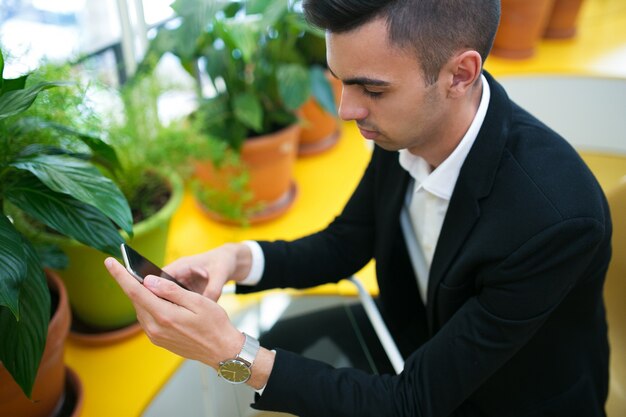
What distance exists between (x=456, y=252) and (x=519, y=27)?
178 cm

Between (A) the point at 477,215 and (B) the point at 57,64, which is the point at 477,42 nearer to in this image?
(A) the point at 477,215

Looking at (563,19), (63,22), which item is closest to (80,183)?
(63,22)

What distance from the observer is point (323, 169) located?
210 cm

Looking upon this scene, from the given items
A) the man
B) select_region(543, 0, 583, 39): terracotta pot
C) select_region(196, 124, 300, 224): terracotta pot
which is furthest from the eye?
select_region(543, 0, 583, 39): terracotta pot

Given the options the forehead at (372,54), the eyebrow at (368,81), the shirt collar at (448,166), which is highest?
the forehead at (372,54)

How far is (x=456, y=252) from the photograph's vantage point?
3.14 ft

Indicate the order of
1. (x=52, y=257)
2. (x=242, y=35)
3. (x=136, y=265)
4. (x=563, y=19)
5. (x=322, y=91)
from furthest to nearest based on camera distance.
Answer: (x=563, y=19), (x=322, y=91), (x=242, y=35), (x=52, y=257), (x=136, y=265)

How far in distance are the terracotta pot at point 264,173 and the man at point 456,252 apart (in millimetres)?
565

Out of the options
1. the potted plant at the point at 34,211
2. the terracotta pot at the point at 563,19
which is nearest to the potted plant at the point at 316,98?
the potted plant at the point at 34,211

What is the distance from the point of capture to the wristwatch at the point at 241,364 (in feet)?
2.89

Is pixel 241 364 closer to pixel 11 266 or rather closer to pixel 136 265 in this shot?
pixel 136 265

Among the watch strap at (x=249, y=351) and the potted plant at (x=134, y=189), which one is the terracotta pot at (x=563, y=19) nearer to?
the potted plant at (x=134, y=189)

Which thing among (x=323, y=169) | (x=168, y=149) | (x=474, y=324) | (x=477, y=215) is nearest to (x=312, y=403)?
(x=474, y=324)

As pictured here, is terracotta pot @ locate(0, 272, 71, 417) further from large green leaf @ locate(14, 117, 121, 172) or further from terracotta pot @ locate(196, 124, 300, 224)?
terracotta pot @ locate(196, 124, 300, 224)
